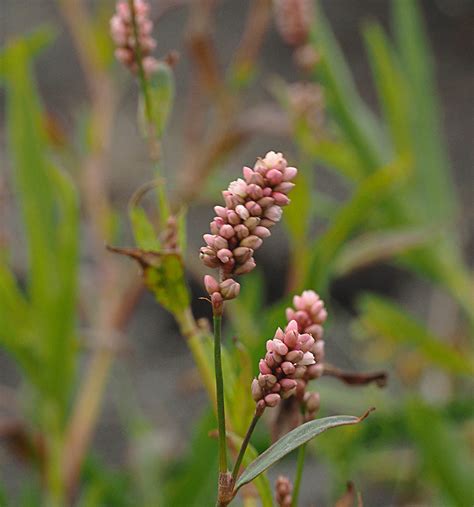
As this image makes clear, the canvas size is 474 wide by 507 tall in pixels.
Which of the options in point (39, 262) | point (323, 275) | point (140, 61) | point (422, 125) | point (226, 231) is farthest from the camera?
point (422, 125)

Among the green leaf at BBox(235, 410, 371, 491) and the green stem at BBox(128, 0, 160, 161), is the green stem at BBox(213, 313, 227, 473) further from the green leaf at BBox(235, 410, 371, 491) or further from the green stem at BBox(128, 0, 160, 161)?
the green stem at BBox(128, 0, 160, 161)

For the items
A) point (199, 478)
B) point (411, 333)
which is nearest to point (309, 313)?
point (199, 478)

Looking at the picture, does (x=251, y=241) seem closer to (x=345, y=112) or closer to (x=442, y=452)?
(x=442, y=452)

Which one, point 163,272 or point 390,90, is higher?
point 163,272

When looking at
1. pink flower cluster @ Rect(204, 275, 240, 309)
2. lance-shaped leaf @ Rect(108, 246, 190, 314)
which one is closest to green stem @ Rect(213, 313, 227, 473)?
pink flower cluster @ Rect(204, 275, 240, 309)

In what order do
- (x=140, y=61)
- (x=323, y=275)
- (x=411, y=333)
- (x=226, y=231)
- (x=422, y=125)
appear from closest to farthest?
(x=226, y=231) → (x=140, y=61) → (x=323, y=275) → (x=411, y=333) → (x=422, y=125)

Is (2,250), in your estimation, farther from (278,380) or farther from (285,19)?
(278,380)

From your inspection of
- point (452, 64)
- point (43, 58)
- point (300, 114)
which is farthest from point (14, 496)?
point (452, 64)
